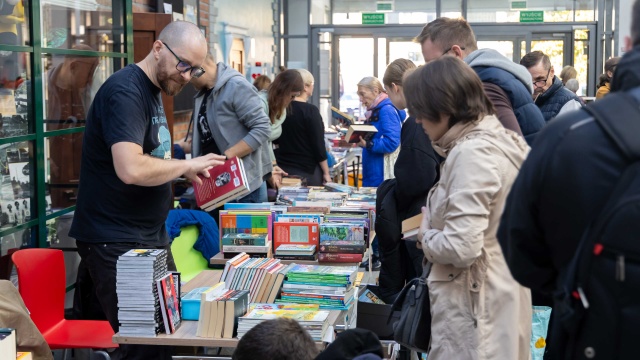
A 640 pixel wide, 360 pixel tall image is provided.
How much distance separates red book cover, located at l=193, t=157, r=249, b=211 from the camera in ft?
15.1

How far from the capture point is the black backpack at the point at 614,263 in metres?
1.62

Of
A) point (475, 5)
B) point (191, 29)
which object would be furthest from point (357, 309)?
point (475, 5)

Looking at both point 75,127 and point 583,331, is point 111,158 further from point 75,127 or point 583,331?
point 583,331

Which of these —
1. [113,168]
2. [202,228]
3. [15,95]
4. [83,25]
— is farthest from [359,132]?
[113,168]

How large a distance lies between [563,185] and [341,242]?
325cm

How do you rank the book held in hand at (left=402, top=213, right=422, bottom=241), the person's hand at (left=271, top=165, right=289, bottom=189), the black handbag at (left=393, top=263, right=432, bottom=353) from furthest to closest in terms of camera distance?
the person's hand at (left=271, top=165, right=289, bottom=189) → the book held in hand at (left=402, top=213, right=422, bottom=241) → the black handbag at (left=393, top=263, right=432, bottom=353)

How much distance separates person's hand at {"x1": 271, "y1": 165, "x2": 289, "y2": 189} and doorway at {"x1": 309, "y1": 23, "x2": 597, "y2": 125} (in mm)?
8016

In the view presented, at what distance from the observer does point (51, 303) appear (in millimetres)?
4594

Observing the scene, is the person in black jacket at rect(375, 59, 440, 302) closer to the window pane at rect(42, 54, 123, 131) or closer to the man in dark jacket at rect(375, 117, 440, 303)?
the man in dark jacket at rect(375, 117, 440, 303)

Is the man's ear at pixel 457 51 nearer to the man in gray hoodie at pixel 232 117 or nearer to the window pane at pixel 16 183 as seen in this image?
the man in gray hoodie at pixel 232 117

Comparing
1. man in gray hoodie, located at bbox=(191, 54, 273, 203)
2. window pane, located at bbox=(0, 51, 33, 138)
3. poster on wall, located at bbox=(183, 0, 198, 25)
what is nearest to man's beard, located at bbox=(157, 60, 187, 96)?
window pane, located at bbox=(0, 51, 33, 138)

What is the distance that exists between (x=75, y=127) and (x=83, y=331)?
1.50m

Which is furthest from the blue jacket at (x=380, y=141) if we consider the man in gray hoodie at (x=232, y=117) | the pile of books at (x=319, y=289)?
the pile of books at (x=319, y=289)

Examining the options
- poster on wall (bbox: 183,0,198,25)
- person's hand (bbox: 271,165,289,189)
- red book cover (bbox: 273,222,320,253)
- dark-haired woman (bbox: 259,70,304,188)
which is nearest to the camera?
red book cover (bbox: 273,222,320,253)
